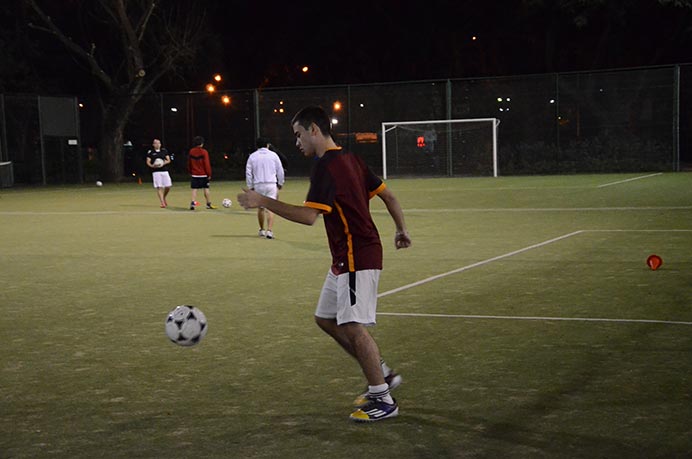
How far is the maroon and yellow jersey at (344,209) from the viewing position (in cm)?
561

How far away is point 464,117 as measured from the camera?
132 ft

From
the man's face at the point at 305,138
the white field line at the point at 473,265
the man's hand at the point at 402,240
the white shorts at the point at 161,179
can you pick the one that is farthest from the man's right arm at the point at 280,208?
the white shorts at the point at 161,179

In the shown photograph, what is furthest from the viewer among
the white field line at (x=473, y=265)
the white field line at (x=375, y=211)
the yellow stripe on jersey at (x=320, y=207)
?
the white field line at (x=375, y=211)

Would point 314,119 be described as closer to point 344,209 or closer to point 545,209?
point 344,209

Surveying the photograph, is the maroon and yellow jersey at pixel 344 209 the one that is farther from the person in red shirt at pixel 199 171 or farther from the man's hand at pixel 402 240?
the person in red shirt at pixel 199 171

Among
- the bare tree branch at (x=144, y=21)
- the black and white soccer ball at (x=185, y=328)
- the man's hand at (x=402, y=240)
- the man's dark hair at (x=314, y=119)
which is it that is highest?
the bare tree branch at (x=144, y=21)

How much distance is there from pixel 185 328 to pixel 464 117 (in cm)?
3432

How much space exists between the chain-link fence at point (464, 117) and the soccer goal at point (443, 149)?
64 centimetres

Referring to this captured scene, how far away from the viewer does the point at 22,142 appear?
40469mm

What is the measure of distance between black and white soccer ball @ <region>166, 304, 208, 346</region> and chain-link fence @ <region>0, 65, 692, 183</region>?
106 feet

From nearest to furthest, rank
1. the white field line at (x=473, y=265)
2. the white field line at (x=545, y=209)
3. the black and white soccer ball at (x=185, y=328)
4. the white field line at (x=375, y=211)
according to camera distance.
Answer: the black and white soccer ball at (x=185, y=328)
the white field line at (x=473, y=265)
the white field line at (x=545, y=209)
the white field line at (x=375, y=211)

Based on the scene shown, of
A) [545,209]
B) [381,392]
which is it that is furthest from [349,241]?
[545,209]

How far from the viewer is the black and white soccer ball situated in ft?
22.6

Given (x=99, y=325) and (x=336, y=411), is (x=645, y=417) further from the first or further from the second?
(x=99, y=325)
